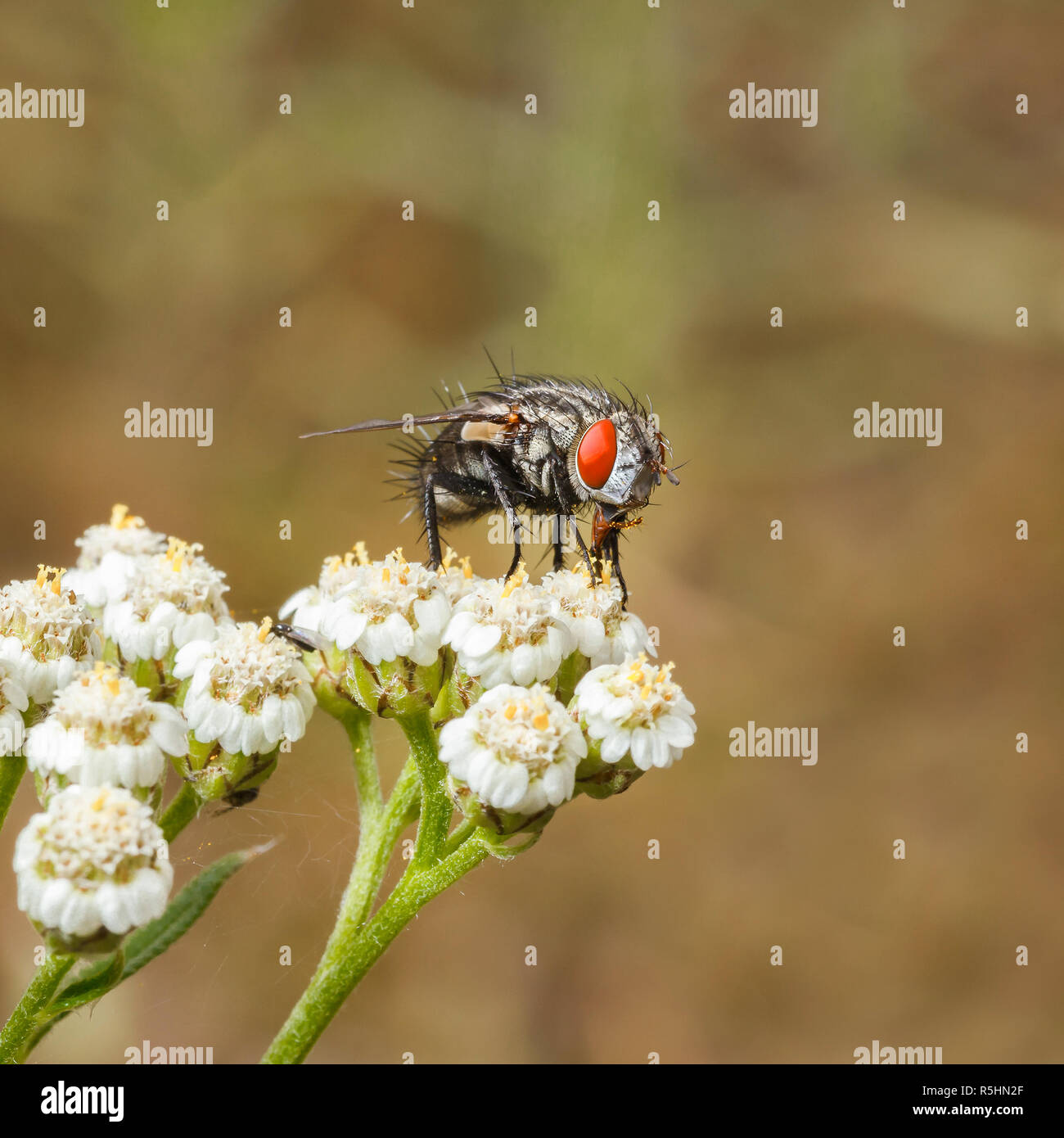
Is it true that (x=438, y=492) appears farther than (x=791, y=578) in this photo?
No

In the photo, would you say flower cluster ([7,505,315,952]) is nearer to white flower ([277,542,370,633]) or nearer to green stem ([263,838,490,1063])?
white flower ([277,542,370,633])

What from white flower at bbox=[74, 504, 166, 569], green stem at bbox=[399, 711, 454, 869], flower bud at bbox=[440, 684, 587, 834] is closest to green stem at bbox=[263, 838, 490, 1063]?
green stem at bbox=[399, 711, 454, 869]

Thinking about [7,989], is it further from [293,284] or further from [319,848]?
[293,284]

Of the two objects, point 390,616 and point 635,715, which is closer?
point 635,715

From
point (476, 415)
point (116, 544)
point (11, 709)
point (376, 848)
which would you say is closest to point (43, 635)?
point (11, 709)

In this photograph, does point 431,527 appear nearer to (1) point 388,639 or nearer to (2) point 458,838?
(1) point 388,639

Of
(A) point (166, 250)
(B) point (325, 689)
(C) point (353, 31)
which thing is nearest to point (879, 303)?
(C) point (353, 31)

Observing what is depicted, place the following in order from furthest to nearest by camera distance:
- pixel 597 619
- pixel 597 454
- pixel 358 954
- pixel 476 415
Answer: pixel 476 415
pixel 597 454
pixel 597 619
pixel 358 954
